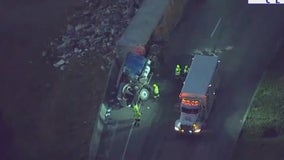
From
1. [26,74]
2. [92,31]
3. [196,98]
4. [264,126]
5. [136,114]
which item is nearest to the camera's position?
[264,126]

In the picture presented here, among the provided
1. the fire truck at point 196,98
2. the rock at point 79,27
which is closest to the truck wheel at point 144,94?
the fire truck at point 196,98

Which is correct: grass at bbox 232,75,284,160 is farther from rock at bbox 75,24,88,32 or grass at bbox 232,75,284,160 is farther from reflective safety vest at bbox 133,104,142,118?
rock at bbox 75,24,88,32

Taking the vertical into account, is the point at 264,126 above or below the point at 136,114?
above

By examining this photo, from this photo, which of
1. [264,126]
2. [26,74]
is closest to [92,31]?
[26,74]

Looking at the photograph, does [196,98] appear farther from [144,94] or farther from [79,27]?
[79,27]

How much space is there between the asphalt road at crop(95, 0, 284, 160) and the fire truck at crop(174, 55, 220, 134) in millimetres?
756

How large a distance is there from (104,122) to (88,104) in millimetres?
1792

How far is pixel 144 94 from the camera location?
45.4m

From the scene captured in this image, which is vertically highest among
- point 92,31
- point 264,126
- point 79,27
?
point 92,31

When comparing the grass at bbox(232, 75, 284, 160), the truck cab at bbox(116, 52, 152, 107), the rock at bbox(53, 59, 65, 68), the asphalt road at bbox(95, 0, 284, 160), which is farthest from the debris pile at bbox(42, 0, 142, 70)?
the grass at bbox(232, 75, 284, 160)

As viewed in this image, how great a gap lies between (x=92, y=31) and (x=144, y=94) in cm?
841

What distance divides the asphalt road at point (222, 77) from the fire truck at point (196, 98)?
76cm

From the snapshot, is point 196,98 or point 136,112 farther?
point 136,112

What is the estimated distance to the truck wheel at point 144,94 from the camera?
45312 mm
